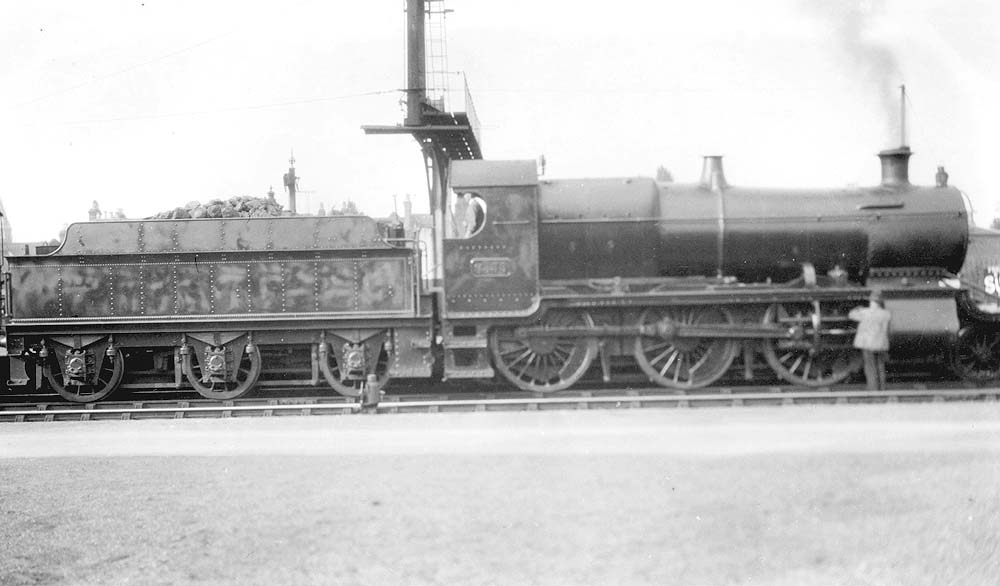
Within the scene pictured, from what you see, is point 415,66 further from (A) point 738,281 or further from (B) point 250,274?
(A) point 738,281

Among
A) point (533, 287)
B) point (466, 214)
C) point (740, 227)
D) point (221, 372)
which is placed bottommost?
point (221, 372)

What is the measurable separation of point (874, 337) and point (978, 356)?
207 centimetres

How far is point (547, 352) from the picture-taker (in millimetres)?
10891

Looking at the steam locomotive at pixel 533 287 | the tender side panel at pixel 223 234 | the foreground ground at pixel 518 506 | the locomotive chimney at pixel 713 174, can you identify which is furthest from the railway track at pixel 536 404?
the locomotive chimney at pixel 713 174

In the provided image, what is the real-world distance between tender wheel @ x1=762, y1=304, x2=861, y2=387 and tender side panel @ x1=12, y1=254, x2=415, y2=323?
4.95m

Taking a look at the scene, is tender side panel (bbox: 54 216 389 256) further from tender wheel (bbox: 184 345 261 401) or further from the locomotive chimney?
the locomotive chimney

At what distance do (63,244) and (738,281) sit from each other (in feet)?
31.2

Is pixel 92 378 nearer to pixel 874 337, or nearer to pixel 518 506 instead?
pixel 518 506

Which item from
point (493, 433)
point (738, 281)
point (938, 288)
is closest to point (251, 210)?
point (493, 433)

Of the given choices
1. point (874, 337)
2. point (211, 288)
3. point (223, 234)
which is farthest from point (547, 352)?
point (223, 234)

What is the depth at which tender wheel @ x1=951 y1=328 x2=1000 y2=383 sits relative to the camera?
36.3ft

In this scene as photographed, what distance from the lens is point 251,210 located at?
43.7 feet

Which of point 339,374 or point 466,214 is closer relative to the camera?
point 466,214

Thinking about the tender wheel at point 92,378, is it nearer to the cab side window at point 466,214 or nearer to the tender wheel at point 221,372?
the tender wheel at point 221,372
